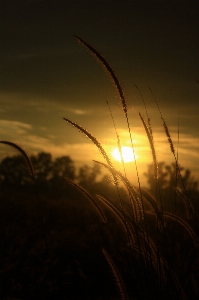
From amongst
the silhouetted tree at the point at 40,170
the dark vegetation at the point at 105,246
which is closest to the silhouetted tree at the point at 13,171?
the silhouetted tree at the point at 40,170

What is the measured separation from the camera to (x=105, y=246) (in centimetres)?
551

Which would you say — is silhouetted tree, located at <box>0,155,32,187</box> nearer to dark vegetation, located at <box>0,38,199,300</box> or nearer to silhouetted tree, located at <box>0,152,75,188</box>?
silhouetted tree, located at <box>0,152,75,188</box>

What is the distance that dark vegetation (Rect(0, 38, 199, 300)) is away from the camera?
2479mm

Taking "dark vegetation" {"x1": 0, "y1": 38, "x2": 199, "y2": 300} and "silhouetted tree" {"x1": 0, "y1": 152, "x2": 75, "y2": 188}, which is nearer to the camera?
"dark vegetation" {"x1": 0, "y1": 38, "x2": 199, "y2": 300}

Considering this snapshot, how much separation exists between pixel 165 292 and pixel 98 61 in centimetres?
125

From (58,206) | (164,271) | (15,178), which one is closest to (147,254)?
(164,271)

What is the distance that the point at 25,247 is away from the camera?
18.0 ft

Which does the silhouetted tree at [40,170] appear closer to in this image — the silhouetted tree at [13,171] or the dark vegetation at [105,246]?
the silhouetted tree at [13,171]

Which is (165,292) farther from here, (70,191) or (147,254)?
(70,191)

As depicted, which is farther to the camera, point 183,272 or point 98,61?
point 183,272

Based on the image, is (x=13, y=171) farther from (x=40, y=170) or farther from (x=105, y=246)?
(x=105, y=246)

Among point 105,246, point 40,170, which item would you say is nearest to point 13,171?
point 40,170

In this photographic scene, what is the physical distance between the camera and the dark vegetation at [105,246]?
248 cm

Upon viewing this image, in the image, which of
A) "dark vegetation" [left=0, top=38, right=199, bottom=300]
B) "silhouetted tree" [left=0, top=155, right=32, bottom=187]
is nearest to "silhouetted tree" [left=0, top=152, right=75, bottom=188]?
"silhouetted tree" [left=0, top=155, right=32, bottom=187]
